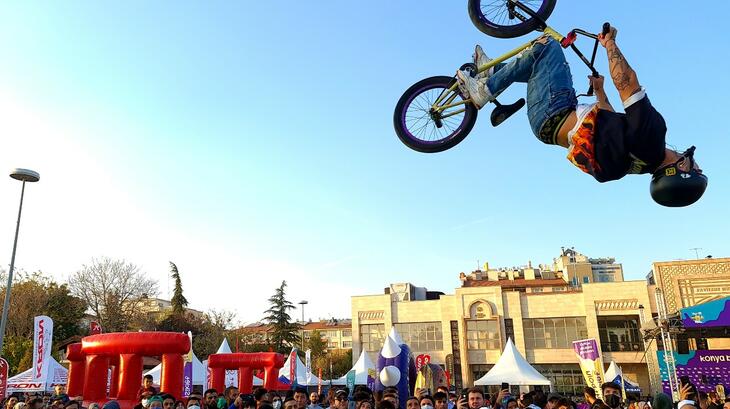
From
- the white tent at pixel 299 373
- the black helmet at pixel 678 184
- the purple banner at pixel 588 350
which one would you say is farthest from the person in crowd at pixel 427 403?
the white tent at pixel 299 373

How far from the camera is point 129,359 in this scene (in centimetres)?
1252

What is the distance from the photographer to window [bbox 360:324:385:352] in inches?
1802

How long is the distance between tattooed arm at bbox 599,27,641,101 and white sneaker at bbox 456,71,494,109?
1.42 m

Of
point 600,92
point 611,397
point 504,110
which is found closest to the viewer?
point 600,92

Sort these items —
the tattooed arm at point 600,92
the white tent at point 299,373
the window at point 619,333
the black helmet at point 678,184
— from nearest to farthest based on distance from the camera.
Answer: the black helmet at point 678,184 < the tattooed arm at point 600,92 < the white tent at point 299,373 < the window at point 619,333

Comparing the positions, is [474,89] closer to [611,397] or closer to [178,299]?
[611,397]

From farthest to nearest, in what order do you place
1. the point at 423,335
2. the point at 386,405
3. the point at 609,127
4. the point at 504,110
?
the point at 423,335, the point at 386,405, the point at 504,110, the point at 609,127

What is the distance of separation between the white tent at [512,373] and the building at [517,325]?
70.1 ft

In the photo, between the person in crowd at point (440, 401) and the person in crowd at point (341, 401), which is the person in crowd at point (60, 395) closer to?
the person in crowd at point (341, 401)

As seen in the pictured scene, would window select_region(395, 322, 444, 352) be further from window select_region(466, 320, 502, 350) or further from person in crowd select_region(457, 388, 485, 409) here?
person in crowd select_region(457, 388, 485, 409)

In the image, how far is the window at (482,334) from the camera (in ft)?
138

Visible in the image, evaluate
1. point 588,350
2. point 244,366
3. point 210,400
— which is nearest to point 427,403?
point 210,400

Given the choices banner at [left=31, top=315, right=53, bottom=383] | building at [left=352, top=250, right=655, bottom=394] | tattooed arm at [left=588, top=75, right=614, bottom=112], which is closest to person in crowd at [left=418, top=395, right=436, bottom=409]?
tattooed arm at [left=588, top=75, right=614, bottom=112]

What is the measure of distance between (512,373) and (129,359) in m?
13.5
